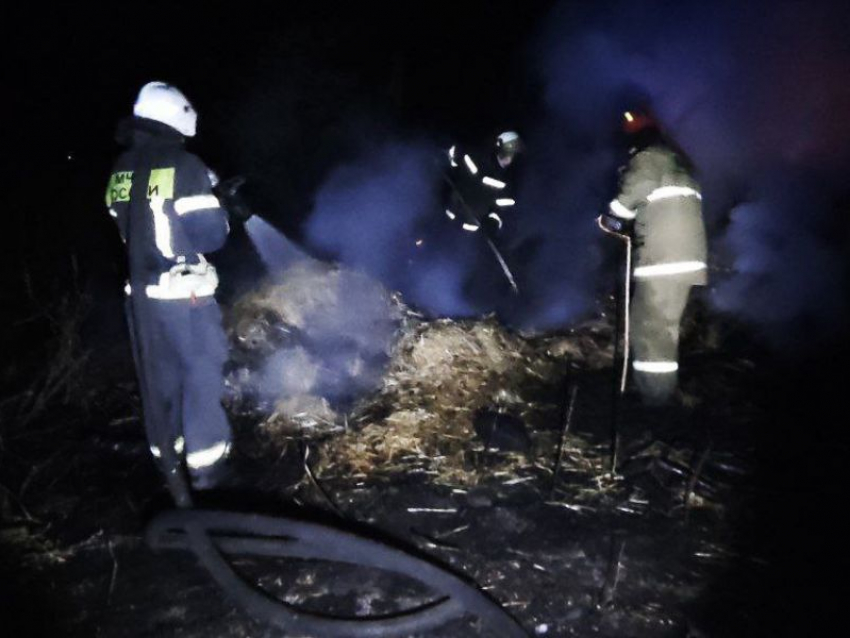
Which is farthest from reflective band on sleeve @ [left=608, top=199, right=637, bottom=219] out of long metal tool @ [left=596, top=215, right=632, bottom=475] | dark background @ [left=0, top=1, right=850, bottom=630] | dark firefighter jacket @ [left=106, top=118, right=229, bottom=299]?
dark firefighter jacket @ [left=106, top=118, right=229, bottom=299]

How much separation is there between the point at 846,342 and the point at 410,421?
15.1 feet

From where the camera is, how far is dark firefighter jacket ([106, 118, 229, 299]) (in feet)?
11.1

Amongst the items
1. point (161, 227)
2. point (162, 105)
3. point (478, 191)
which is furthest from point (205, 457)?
point (478, 191)

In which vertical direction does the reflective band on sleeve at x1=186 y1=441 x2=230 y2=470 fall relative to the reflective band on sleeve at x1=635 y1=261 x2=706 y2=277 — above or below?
below

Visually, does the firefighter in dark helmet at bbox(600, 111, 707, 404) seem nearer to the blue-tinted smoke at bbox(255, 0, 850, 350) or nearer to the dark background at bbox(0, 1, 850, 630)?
the dark background at bbox(0, 1, 850, 630)

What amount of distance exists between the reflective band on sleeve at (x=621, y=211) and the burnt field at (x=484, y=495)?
1479 mm

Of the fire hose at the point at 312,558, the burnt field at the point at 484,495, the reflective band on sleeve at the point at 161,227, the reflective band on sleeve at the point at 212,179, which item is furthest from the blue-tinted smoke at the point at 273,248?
the fire hose at the point at 312,558

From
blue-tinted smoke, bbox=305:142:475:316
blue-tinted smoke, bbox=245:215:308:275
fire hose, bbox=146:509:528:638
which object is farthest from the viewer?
blue-tinted smoke, bbox=305:142:475:316

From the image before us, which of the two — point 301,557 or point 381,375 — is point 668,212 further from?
point 301,557

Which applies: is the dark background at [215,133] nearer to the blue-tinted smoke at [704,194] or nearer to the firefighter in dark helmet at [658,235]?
the blue-tinted smoke at [704,194]

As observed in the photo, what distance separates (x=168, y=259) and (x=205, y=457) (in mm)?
1258

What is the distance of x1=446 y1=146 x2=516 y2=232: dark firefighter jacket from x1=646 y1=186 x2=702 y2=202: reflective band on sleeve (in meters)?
2.67

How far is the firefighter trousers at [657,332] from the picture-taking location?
14.8 ft

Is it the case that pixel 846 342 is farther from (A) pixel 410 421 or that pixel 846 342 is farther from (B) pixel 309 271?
(B) pixel 309 271
